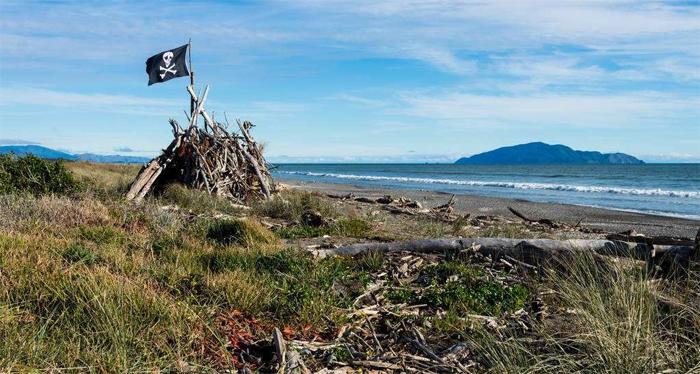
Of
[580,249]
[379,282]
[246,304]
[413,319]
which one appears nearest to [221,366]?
[246,304]

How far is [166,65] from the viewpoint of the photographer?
56.3 ft

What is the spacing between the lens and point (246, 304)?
217 inches

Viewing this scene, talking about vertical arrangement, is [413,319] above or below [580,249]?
below

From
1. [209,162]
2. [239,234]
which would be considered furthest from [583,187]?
[239,234]

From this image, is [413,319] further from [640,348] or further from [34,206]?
[34,206]

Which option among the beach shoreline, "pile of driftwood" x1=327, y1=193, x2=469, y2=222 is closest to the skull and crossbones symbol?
"pile of driftwood" x1=327, y1=193, x2=469, y2=222

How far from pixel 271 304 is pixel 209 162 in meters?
12.9

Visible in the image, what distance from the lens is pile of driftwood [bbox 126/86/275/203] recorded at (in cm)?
1736

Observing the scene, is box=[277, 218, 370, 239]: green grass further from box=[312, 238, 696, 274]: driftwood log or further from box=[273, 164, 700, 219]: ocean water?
box=[273, 164, 700, 219]: ocean water

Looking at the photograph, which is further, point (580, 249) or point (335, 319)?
point (580, 249)

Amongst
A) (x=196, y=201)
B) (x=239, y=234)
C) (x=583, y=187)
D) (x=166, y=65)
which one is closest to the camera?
(x=239, y=234)

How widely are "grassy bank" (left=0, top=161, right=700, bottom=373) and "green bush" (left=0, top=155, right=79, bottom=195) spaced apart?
5048mm

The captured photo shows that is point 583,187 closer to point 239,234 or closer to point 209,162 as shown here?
point 209,162

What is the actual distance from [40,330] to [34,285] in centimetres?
128
